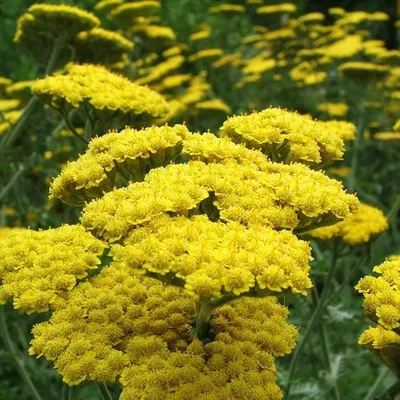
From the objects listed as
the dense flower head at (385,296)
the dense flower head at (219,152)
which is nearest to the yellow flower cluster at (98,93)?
the dense flower head at (219,152)

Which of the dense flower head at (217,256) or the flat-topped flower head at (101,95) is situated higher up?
the dense flower head at (217,256)

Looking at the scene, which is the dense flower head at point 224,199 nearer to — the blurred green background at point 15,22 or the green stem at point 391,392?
the green stem at point 391,392

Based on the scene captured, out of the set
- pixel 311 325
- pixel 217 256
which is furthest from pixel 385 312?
pixel 311 325

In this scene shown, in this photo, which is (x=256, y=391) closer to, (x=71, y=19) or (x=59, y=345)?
(x=59, y=345)

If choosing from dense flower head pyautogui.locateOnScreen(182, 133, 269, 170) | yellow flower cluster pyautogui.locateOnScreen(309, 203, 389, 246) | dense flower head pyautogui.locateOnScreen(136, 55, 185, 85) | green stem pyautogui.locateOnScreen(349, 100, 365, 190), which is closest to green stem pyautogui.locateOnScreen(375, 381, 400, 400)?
dense flower head pyautogui.locateOnScreen(182, 133, 269, 170)

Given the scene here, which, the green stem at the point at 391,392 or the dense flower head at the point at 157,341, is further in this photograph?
the green stem at the point at 391,392

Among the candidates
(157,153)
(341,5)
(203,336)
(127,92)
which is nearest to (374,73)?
(127,92)
